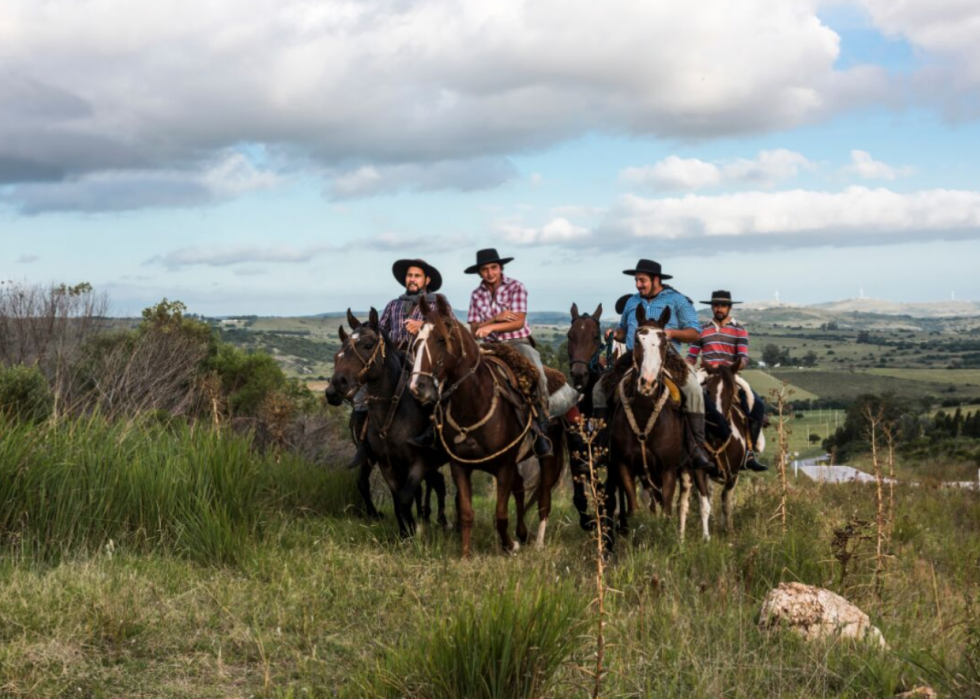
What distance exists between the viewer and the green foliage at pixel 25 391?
1127 cm

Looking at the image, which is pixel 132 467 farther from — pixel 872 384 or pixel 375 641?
pixel 872 384

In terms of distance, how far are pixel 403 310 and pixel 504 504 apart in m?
2.86

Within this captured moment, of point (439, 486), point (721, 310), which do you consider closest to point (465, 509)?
point (439, 486)

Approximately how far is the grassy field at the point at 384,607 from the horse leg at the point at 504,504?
331 mm

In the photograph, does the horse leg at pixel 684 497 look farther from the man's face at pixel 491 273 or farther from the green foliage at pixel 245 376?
the green foliage at pixel 245 376

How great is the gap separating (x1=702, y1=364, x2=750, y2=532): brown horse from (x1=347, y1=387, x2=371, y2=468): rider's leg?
13.4ft

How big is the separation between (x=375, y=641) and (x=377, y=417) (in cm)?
438

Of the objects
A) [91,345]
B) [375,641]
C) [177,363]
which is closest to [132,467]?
[375,641]

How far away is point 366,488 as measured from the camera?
10805 millimetres

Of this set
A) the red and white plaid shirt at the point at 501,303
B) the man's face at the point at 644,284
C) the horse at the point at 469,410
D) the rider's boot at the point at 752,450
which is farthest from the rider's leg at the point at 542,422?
the rider's boot at the point at 752,450

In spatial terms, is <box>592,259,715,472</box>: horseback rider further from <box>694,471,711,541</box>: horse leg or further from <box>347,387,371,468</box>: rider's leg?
<box>347,387,371,468</box>: rider's leg

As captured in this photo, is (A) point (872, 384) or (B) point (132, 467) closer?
(B) point (132, 467)

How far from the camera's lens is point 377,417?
993 centimetres

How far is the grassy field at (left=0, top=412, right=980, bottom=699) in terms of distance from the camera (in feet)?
16.3
